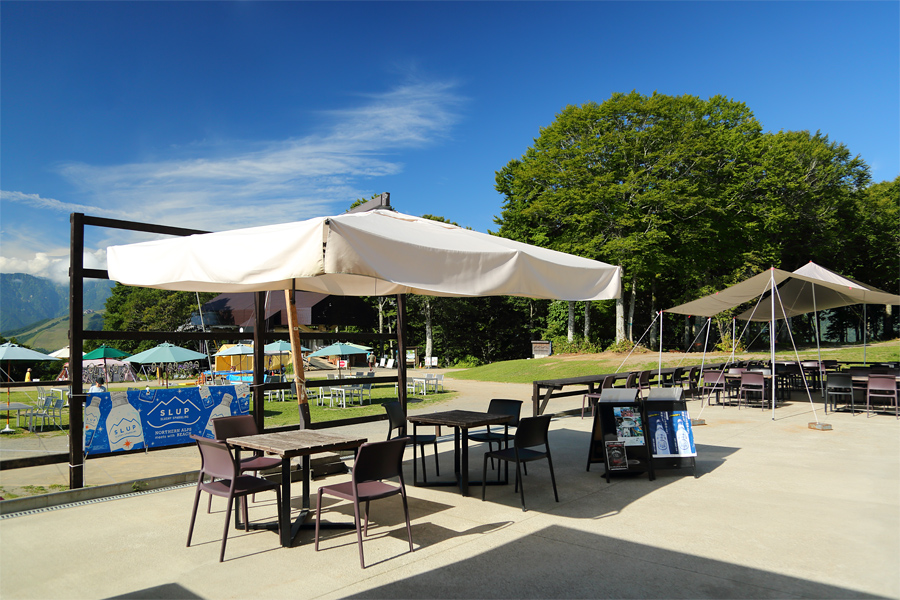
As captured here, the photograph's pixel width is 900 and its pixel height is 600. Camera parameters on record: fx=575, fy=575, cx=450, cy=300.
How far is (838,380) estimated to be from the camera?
11.8m

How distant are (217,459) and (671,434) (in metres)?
5.27

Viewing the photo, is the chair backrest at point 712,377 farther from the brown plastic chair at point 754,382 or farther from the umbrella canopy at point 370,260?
the umbrella canopy at point 370,260

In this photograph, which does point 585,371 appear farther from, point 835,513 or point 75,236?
point 75,236

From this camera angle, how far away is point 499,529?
494 cm

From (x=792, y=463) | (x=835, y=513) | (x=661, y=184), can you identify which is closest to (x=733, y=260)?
(x=661, y=184)

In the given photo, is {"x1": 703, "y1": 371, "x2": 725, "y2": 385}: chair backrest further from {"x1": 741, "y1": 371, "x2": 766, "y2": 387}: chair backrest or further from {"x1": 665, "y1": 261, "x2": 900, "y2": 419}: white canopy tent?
{"x1": 665, "y1": 261, "x2": 900, "y2": 419}: white canopy tent

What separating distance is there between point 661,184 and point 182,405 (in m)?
27.7

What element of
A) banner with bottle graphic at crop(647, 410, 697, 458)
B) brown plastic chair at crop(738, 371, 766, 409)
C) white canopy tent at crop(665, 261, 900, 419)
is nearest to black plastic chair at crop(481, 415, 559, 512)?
banner with bottle graphic at crop(647, 410, 697, 458)

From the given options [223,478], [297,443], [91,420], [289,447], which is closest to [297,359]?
[297,443]

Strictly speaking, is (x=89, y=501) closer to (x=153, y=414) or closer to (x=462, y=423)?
(x=153, y=414)

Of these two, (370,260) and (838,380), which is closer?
(370,260)

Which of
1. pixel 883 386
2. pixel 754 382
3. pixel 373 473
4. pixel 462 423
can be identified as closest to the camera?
pixel 373 473

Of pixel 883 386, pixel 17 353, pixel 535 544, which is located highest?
pixel 17 353

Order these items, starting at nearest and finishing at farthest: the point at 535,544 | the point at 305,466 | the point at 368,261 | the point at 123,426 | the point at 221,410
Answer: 1. the point at 368,261
2. the point at 535,544
3. the point at 305,466
4. the point at 123,426
5. the point at 221,410
